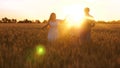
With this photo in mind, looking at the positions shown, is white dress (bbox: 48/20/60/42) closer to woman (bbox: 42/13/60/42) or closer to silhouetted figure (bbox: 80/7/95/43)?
woman (bbox: 42/13/60/42)

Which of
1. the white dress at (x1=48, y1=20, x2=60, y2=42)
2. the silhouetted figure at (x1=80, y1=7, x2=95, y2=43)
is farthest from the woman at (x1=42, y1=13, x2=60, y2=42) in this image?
the silhouetted figure at (x1=80, y1=7, x2=95, y2=43)

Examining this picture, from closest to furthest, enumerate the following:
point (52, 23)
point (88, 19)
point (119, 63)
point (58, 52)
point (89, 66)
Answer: point (89, 66) < point (119, 63) < point (58, 52) < point (88, 19) < point (52, 23)

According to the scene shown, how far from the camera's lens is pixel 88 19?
1209cm

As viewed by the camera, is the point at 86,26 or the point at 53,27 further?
the point at 53,27

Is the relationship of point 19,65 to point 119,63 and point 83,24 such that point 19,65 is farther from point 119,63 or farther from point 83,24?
point 83,24

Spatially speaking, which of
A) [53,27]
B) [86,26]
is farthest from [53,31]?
[86,26]

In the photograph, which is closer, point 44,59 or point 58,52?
point 44,59

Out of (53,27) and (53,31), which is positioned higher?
(53,27)

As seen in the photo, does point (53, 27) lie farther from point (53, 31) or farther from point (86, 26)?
point (86, 26)

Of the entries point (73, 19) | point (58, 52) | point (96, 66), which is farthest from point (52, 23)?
point (96, 66)

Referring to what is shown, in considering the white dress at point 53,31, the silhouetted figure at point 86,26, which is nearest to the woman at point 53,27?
the white dress at point 53,31

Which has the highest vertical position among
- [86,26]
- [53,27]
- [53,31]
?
[86,26]

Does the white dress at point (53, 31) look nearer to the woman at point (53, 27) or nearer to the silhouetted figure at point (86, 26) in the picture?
the woman at point (53, 27)

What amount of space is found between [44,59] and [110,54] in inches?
87.4
